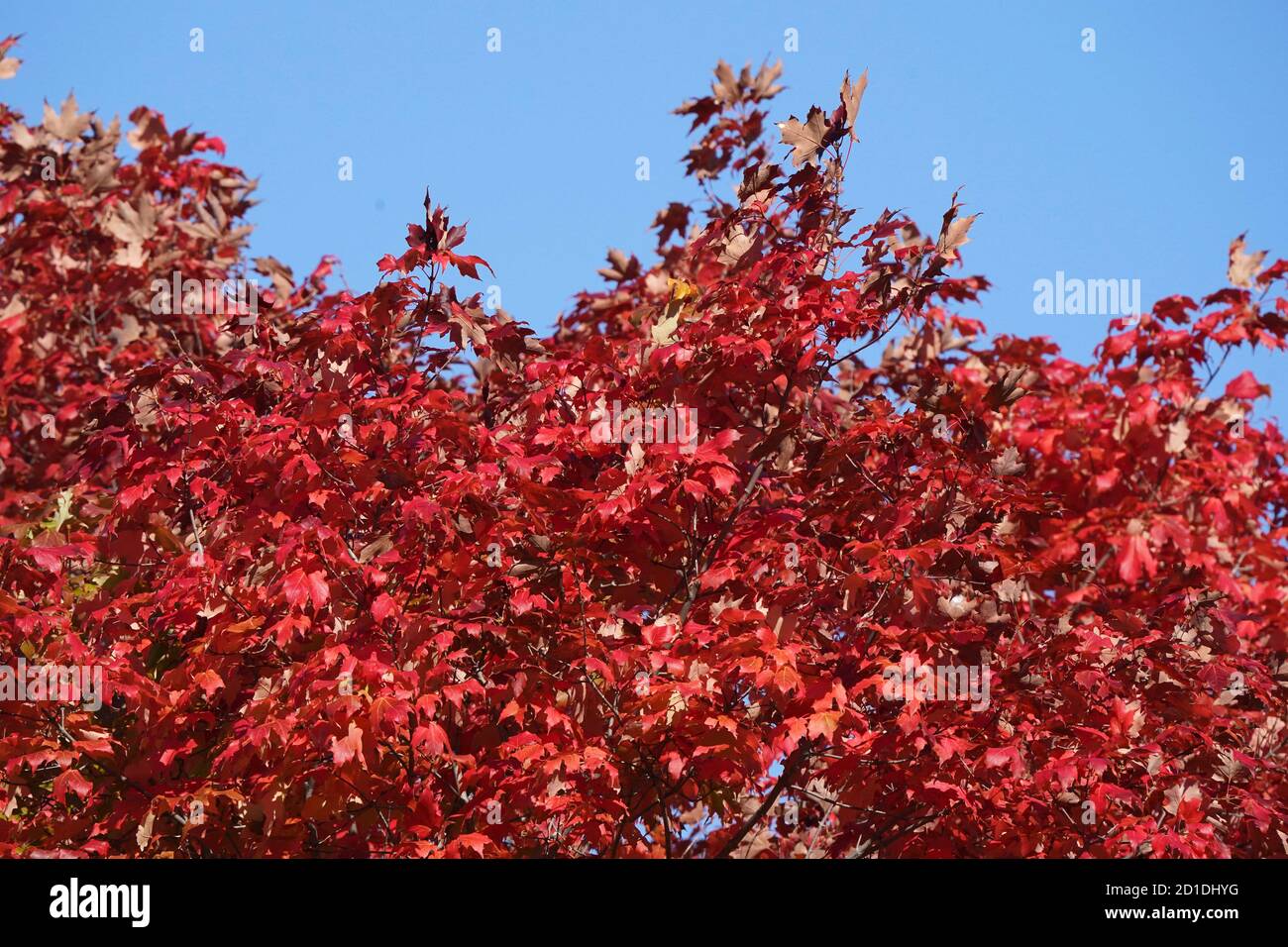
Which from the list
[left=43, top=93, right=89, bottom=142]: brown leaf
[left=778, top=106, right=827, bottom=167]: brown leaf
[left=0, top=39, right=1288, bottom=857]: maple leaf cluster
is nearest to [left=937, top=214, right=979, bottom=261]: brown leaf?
[left=0, top=39, right=1288, bottom=857]: maple leaf cluster

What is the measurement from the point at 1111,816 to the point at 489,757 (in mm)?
2757

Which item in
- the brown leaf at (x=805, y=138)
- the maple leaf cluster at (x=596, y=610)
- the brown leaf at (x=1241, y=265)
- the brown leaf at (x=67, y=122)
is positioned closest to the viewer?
A: the maple leaf cluster at (x=596, y=610)

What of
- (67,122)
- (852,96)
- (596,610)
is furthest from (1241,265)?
(67,122)

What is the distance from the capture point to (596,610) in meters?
5.53

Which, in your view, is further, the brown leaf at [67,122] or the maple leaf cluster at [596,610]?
the brown leaf at [67,122]

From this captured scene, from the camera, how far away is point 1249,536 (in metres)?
9.98

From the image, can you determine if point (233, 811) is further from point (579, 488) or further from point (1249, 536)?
point (1249, 536)

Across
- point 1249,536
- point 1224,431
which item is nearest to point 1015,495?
point 1224,431

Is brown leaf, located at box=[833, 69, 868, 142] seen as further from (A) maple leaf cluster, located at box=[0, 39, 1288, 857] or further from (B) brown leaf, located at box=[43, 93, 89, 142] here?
(B) brown leaf, located at box=[43, 93, 89, 142]

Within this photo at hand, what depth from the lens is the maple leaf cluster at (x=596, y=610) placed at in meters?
5.48

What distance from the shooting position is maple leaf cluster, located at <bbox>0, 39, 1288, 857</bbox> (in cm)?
548

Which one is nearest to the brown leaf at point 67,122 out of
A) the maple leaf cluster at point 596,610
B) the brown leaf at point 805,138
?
the maple leaf cluster at point 596,610

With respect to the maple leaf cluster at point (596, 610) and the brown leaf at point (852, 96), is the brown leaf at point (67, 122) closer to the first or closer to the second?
the maple leaf cluster at point (596, 610)
